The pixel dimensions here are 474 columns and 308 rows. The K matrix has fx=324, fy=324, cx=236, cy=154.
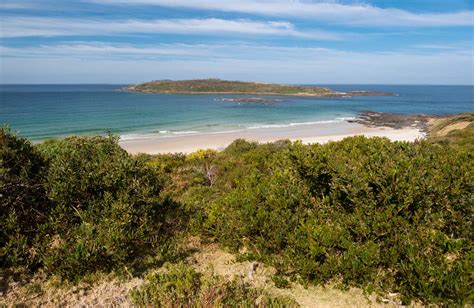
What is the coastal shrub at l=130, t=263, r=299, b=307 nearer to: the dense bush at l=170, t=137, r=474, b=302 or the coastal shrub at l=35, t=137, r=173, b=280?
the dense bush at l=170, t=137, r=474, b=302

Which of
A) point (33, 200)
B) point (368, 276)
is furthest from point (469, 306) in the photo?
point (33, 200)

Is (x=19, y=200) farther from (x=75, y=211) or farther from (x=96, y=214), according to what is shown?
(x=96, y=214)

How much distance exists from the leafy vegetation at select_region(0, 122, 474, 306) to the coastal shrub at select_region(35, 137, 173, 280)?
21 mm

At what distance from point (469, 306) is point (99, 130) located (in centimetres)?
4282

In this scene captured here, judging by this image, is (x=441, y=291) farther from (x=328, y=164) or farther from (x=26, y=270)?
(x=26, y=270)

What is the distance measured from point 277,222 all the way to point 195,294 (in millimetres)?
1846

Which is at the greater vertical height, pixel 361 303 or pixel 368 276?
pixel 368 276

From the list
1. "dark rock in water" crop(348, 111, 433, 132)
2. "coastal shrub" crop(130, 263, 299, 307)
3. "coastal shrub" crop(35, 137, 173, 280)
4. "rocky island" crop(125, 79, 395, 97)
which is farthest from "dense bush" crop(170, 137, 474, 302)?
"rocky island" crop(125, 79, 395, 97)

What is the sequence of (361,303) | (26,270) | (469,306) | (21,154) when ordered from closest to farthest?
1. (469,306)
2. (361,303)
3. (26,270)
4. (21,154)

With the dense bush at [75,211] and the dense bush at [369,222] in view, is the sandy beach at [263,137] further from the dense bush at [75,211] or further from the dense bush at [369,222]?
the dense bush at [369,222]

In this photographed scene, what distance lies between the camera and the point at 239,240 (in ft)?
20.1

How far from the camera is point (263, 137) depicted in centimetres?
3828

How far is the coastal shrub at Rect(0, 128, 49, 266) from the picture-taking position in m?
5.13

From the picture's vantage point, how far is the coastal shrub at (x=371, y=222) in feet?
14.6
